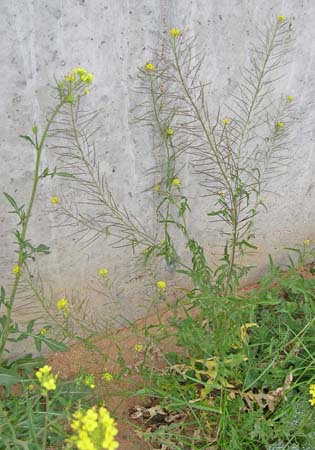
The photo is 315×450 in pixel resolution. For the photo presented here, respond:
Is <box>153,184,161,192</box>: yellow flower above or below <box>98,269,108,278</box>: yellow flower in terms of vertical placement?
above

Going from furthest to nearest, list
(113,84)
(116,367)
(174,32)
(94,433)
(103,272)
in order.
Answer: (116,367) < (103,272) < (113,84) < (174,32) < (94,433)

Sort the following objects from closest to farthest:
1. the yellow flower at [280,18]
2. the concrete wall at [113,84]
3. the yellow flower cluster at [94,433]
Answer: the yellow flower cluster at [94,433]
the concrete wall at [113,84]
the yellow flower at [280,18]

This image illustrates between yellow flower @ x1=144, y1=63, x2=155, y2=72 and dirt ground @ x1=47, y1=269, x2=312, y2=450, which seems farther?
dirt ground @ x1=47, y1=269, x2=312, y2=450

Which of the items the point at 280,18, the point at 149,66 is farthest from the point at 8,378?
the point at 280,18

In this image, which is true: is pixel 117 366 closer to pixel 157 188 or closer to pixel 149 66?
pixel 157 188

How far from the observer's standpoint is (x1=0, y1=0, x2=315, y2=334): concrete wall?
6.29ft

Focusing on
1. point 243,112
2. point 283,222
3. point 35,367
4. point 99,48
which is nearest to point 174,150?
point 243,112

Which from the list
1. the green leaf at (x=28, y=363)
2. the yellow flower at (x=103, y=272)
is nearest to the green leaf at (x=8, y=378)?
the green leaf at (x=28, y=363)

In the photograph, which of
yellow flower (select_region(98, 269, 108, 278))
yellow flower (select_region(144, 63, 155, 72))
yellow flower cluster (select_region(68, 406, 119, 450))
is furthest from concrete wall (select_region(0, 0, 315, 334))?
yellow flower cluster (select_region(68, 406, 119, 450))

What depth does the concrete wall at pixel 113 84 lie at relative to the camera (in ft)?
6.29

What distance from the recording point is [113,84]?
6.94 feet

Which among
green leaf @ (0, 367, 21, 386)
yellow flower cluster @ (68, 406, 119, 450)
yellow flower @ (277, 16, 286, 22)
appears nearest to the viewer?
yellow flower cluster @ (68, 406, 119, 450)

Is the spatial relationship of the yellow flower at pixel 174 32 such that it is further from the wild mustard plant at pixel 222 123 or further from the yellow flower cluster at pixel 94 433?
the yellow flower cluster at pixel 94 433

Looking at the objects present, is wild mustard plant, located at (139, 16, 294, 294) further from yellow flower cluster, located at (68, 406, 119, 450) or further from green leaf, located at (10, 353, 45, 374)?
yellow flower cluster, located at (68, 406, 119, 450)
